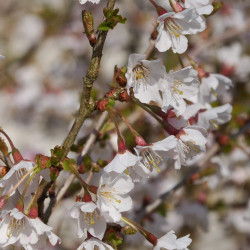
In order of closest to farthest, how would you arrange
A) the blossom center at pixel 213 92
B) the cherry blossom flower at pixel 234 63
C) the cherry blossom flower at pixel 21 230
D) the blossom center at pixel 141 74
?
the cherry blossom flower at pixel 21 230 < the blossom center at pixel 141 74 < the blossom center at pixel 213 92 < the cherry blossom flower at pixel 234 63

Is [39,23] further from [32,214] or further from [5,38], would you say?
[32,214]

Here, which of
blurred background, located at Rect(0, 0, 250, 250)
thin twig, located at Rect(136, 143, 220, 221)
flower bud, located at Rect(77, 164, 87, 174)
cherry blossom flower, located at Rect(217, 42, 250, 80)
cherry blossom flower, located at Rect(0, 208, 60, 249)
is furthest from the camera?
cherry blossom flower, located at Rect(217, 42, 250, 80)

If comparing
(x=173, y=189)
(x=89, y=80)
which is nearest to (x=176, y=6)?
(x=89, y=80)

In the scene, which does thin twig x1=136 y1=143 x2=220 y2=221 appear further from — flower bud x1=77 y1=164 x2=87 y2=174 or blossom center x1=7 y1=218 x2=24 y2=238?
blossom center x1=7 y1=218 x2=24 y2=238

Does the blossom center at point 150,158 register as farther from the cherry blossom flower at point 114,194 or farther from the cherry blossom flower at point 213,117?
the cherry blossom flower at point 213,117

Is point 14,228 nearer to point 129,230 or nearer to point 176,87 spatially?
point 129,230

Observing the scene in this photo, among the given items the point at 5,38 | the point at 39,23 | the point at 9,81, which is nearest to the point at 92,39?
the point at 9,81

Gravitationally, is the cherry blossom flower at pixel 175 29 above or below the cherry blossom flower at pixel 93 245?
above

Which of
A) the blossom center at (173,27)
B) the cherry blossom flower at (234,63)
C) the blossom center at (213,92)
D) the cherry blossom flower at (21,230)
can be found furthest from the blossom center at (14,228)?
the cherry blossom flower at (234,63)

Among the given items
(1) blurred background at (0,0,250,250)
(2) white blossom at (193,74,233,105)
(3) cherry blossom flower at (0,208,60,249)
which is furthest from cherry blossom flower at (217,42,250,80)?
(3) cherry blossom flower at (0,208,60,249)
